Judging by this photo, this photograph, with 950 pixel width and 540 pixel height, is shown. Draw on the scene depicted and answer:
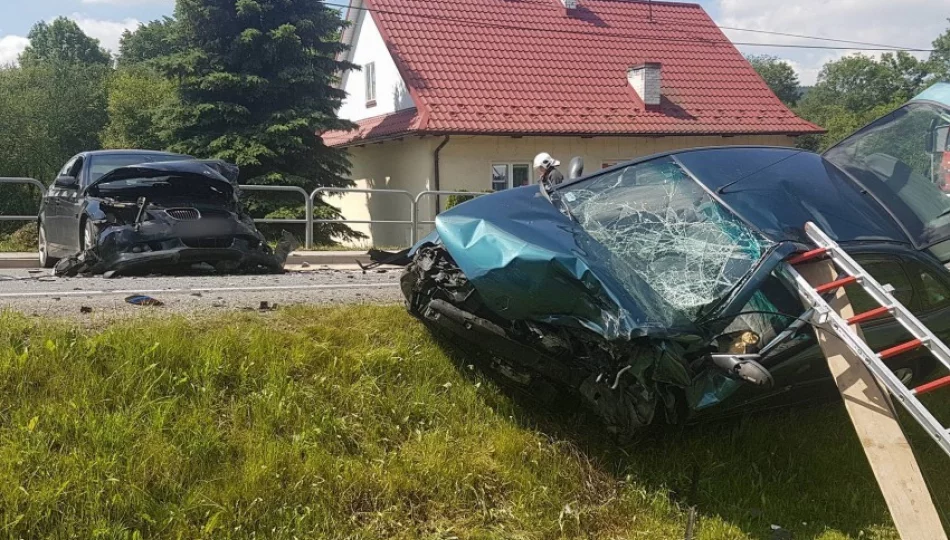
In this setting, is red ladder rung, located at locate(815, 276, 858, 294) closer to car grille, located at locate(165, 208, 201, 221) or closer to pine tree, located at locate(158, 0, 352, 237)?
car grille, located at locate(165, 208, 201, 221)

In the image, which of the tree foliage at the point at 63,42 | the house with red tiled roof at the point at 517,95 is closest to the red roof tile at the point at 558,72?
the house with red tiled roof at the point at 517,95

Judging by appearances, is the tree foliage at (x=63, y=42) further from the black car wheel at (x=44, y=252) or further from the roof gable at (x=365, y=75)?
the black car wheel at (x=44, y=252)

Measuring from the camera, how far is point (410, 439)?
4.48 metres

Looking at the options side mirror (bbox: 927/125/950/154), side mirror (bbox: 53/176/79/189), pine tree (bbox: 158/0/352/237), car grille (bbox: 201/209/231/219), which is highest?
pine tree (bbox: 158/0/352/237)

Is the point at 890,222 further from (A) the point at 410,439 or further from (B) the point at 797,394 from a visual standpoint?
(A) the point at 410,439

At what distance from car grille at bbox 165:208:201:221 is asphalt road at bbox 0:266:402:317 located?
666mm

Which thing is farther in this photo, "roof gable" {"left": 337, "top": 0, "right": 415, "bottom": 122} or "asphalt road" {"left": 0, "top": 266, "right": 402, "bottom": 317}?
"roof gable" {"left": 337, "top": 0, "right": 415, "bottom": 122}

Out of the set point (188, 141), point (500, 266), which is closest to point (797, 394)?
point (500, 266)

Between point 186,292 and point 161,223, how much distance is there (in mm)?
1716

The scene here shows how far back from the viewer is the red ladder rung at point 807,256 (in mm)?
4367

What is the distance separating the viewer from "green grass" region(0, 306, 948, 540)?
369cm

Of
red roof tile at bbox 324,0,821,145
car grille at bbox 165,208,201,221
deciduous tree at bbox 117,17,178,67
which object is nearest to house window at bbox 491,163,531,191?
red roof tile at bbox 324,0,821,145

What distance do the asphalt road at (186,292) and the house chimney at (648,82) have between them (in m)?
15.7

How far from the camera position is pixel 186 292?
6.58 m
